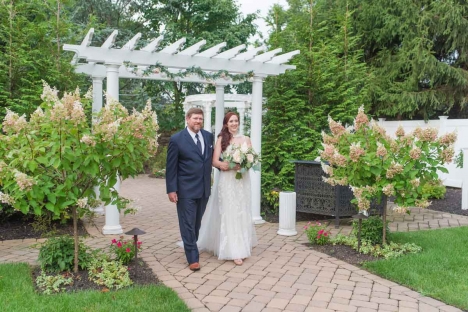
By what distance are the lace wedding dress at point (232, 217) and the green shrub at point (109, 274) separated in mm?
1224

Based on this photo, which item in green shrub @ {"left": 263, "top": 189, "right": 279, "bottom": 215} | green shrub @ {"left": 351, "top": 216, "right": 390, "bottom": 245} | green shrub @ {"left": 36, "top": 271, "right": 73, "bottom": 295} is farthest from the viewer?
green shrub @ {"left": 263, "top": 189, "right": 279, "bottom": 215}

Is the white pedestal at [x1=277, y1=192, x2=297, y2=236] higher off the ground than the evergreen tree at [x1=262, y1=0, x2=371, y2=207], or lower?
lower

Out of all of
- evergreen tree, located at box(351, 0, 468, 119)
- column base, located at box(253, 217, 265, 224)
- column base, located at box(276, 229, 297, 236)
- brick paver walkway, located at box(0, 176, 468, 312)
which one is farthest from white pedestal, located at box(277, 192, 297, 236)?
evergreen tree, located at box(351, 0, 468, 119)

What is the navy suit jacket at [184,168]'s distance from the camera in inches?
186

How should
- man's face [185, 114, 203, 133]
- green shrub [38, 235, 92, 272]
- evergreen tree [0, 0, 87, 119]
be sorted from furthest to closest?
evergreen tree [0, 0, 87, 119]
man's face [185, 114, 203, 133]
green shrub [38, 235, 92, 272]

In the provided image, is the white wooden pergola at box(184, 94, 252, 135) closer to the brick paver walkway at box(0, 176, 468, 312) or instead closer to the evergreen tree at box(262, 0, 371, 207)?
the evergreen tree at box(262, 0, 371, 207)

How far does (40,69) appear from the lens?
6.92 metres

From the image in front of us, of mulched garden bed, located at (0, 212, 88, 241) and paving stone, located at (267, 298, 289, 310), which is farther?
mulched garden bed, located at (0, 212, 88, 241)

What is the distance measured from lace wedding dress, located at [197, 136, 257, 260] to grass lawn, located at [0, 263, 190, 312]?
4.01ft

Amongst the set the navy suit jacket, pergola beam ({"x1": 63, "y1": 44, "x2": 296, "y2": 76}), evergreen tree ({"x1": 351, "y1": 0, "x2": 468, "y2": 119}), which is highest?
evergreen tree ({"x1": 351, "y1": 0, "x2": 468, "y2": 119})

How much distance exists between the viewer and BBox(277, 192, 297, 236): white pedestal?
6.43m

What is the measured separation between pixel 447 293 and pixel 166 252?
10.5 ft

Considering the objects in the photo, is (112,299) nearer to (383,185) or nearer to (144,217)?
(383,185)

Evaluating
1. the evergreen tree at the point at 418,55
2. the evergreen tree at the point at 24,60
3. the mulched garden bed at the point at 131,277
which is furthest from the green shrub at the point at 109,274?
the evergreen tree at the point at 418,55
